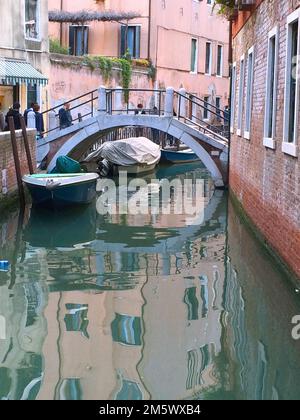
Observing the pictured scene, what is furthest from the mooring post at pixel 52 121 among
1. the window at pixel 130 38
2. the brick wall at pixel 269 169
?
the window at pixel 130 38

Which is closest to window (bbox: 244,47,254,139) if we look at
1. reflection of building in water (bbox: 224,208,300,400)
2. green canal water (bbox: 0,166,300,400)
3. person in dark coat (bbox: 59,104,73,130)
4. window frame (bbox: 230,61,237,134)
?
green canal water (bbox: 0,166,300,400)

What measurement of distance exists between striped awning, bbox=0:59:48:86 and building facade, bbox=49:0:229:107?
7031mm

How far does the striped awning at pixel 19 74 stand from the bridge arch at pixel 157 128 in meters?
1.75

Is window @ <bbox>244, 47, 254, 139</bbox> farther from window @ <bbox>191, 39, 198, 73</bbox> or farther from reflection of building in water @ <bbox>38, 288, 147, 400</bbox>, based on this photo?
window @ <bbox>191, 39, 198, 73</bbox>

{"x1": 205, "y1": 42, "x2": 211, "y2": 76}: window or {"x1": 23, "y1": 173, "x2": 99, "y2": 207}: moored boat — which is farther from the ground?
{"x1": 205, "y1": 42, "x2": 211, "y2": 76}: window

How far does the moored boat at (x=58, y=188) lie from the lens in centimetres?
1201

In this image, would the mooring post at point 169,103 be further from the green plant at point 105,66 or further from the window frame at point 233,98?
A: the green plant at point 105,66

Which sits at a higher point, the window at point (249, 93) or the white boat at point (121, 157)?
the window at point (249, 93)

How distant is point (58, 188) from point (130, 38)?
14538mm

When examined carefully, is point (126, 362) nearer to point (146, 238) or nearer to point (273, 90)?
point (273, 90)

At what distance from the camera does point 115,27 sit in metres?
25.3

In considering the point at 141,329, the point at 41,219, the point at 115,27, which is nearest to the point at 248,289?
the point at 141,329

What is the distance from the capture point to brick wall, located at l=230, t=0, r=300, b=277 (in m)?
7.01

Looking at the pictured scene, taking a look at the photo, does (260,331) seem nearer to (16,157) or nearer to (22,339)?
(22,339)
